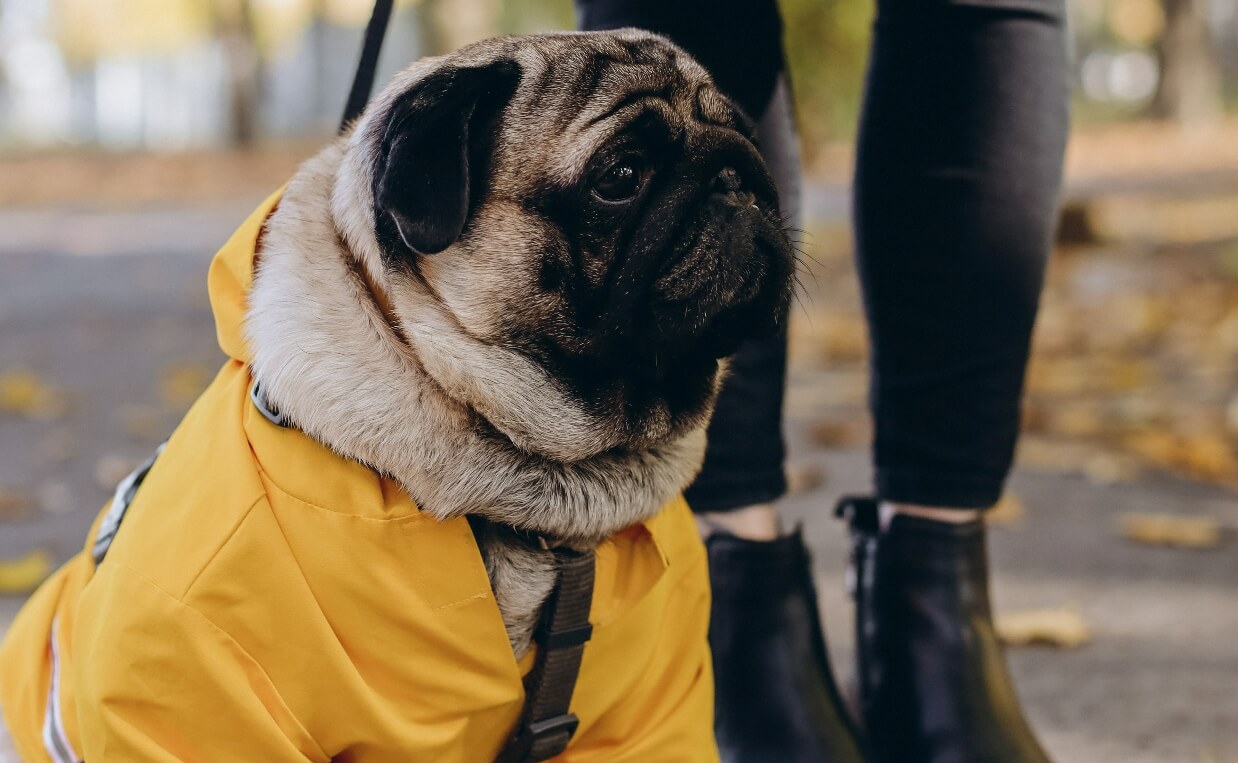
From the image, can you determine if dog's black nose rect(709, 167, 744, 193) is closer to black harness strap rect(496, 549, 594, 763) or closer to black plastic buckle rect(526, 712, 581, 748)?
black harness strap rect(496, 549, 594, 763)

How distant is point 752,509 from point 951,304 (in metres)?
0.48

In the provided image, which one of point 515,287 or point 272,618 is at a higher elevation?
point 515,287

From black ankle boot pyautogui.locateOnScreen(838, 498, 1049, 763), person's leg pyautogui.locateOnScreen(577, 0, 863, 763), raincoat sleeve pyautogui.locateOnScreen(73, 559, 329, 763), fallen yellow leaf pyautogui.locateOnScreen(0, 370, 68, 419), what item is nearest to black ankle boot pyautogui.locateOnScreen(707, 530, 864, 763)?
person's leg pyautogui.locateOnScreen(577, 0, 863, 763)

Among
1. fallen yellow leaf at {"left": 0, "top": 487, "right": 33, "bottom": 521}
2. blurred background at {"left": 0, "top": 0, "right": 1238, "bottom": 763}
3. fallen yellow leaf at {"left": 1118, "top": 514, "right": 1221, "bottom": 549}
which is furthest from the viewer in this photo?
fallen yellow leaf at {"left": 0, "top": 487, "right": 33, "bottom": 521}

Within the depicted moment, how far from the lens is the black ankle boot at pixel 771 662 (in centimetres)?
195

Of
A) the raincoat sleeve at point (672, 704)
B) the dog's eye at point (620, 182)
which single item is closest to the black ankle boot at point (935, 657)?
the raincoat sleeve at point (672, 704)

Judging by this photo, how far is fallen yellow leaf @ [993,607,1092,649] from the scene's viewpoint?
250 cm

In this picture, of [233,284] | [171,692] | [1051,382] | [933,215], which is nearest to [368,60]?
[233,284]

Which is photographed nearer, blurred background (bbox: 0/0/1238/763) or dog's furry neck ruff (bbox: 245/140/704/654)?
dog's furry neck ruff (bbox: 245/140/704/654)

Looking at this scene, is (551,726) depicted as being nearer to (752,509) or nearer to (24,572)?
(752,509)

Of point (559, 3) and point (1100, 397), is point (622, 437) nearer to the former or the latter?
point (1100, 397)

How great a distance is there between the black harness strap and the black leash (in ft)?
2.73

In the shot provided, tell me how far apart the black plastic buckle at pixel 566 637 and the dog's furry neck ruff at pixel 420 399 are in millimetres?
39

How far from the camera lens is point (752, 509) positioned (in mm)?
2084
